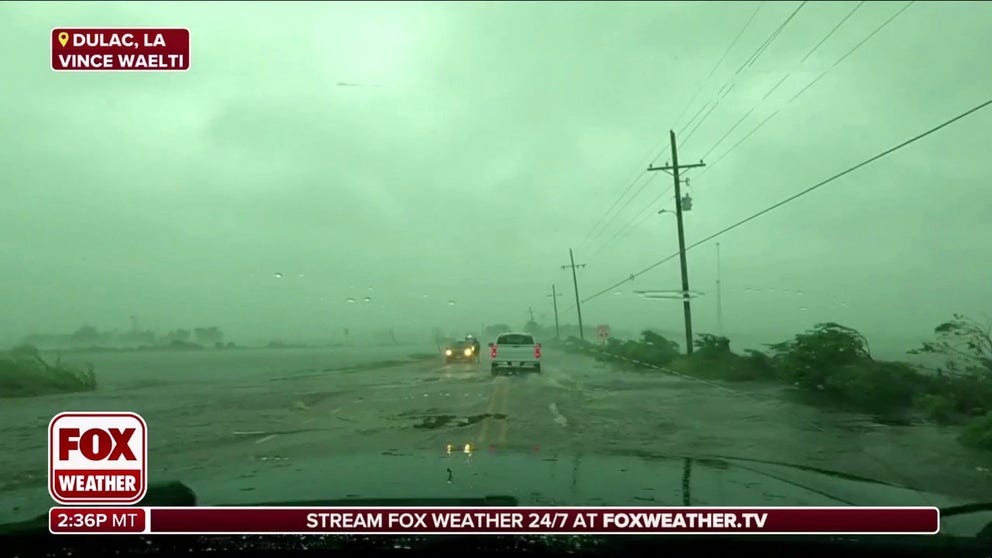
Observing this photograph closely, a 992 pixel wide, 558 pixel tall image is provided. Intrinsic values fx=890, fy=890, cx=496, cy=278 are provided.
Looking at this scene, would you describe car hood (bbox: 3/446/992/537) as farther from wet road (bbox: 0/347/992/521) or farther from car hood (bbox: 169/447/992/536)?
wet road (bbox: 0/347/992/521)

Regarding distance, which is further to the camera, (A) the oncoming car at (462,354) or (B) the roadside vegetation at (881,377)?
(A) the oncoming car at (462,354)

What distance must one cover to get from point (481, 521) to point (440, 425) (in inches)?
282

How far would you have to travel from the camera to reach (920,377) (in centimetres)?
1466

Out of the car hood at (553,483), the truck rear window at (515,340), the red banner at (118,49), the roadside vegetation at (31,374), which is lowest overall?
the car hood at (553,483)

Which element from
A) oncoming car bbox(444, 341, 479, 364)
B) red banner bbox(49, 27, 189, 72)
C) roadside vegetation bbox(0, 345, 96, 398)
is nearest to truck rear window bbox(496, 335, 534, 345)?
oncoming car bbox(444, 341, 479, 364)

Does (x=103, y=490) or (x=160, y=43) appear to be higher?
(x=160, y=43)

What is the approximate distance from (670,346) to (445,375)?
12.4 metres

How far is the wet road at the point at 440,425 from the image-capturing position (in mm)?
8102

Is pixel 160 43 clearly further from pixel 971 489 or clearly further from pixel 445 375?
pixel 445 375

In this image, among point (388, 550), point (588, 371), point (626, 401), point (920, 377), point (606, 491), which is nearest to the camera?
point (388, 550)

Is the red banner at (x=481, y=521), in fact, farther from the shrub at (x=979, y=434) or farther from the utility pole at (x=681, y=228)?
the utility pole at (x=681, y=228)

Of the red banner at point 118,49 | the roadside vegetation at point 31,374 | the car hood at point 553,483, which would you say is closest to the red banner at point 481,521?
the car hood at point 553,483

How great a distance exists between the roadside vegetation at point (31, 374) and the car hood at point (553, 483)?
1.93 metres

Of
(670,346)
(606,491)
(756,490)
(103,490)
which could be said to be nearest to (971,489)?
(756,490)
